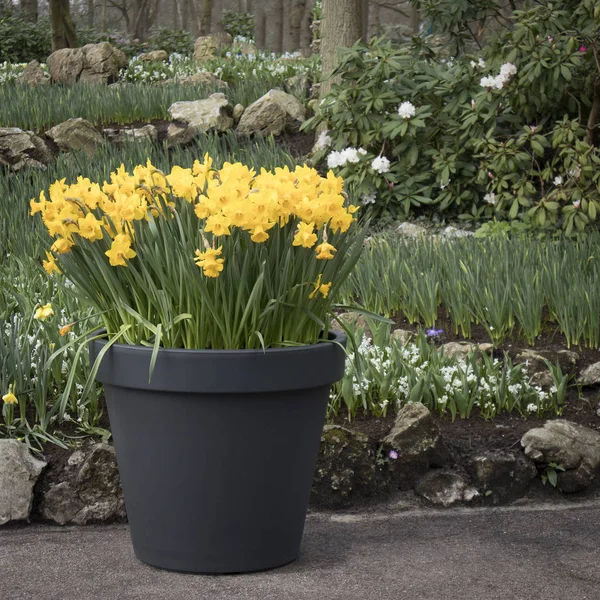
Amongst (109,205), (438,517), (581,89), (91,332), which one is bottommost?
(438,517)

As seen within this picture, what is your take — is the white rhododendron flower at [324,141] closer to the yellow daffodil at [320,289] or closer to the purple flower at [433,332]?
the purple flower at [433,332]

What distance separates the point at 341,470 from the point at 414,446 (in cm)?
27

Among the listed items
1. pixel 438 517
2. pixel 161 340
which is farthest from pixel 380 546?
pixel 161 340

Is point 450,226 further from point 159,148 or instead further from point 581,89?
point 159,148

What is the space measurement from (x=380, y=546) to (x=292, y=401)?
2.08 ft

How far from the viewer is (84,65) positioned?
10.8 meters

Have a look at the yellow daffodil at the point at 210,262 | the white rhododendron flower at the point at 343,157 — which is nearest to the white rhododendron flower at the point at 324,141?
the white rhododendron flower at the point at 343,157

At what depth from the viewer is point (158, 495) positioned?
240 centimetres

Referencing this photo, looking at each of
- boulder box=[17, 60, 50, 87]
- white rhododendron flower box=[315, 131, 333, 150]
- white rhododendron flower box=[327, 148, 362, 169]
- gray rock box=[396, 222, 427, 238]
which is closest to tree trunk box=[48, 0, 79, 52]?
boulder box=[17, 60, 50, 87]

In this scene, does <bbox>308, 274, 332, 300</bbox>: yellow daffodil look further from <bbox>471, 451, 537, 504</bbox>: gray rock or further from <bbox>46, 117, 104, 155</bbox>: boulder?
<bbox>46, 117, 104, 155</bbox>: boulder

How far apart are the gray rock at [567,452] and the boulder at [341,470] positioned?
599 mm

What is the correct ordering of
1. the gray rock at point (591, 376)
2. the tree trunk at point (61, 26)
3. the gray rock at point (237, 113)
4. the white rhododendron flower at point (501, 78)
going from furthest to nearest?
the tree trunk at point (61, 26) < the gray rock at point (237, 113) < the white rhododendron flower at point (501, 78) < the gray rock at point (591, 376)

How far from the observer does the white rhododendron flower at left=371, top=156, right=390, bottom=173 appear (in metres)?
6.38

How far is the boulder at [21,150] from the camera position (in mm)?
7238
